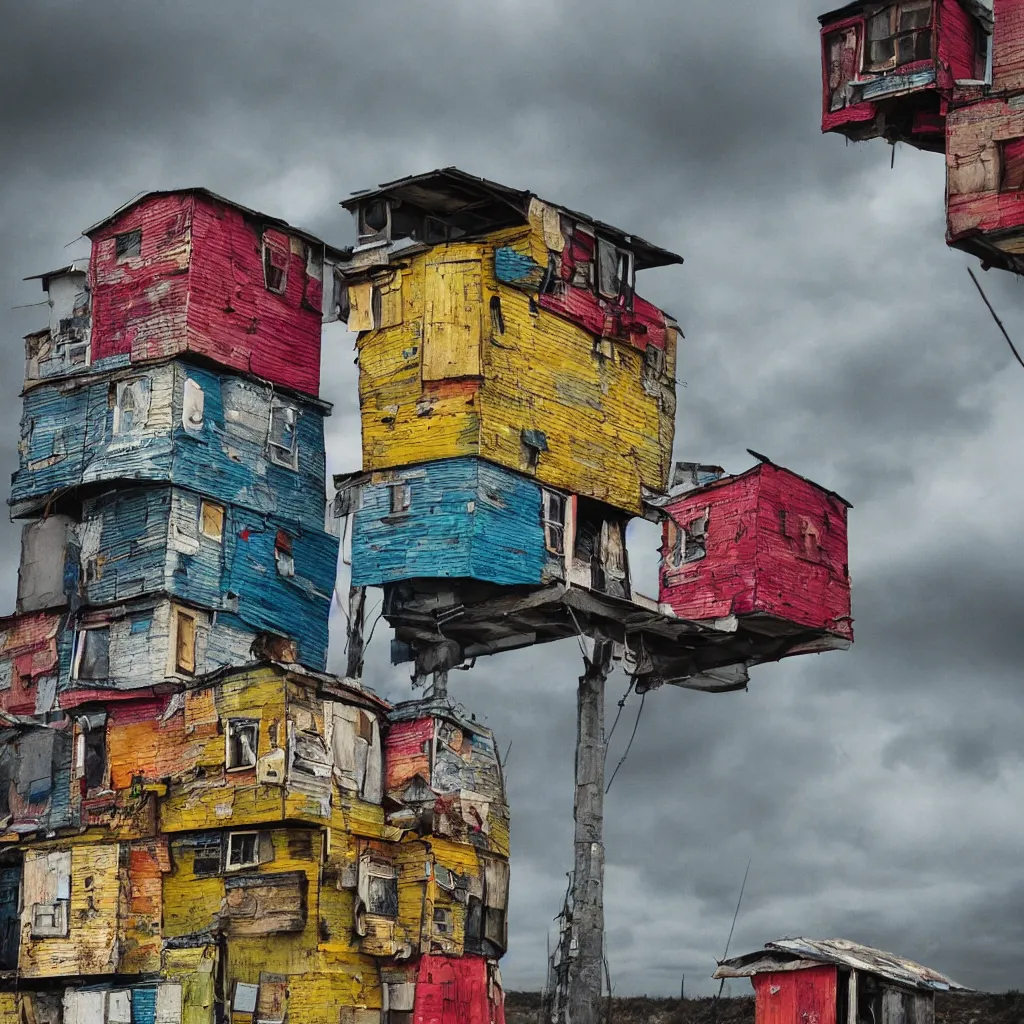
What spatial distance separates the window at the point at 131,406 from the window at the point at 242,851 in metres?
11.5

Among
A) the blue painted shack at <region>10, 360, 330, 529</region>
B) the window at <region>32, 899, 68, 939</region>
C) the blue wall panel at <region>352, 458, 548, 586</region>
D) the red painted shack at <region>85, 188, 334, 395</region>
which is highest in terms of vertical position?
the red painted shack at <region>85, 188, 334, 395</region>

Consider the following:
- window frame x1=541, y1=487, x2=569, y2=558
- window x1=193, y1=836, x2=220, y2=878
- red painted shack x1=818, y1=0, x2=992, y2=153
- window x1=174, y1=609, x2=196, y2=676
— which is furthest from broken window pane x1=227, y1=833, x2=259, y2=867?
red painted shack x1=818, y1=0, x2=992, y2=153

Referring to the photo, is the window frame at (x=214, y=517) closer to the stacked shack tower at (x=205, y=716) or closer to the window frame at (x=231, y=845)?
the stacked shack tower at (x=205, y=716)

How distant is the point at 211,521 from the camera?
55.2 metres

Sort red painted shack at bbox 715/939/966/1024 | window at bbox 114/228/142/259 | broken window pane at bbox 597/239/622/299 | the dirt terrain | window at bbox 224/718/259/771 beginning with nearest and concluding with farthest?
red painted shack at bbox 715/939/966/1024
window at bbox 224/718/259/771
broken window pane at bbox 597/239/622/299
window at bbox 114/228/142/259
the dirt terrain

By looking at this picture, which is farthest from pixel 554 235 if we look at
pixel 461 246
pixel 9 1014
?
pixel 9 1014

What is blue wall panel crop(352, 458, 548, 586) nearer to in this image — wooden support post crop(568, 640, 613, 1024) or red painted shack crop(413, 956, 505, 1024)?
wooden support post crop(568, 640, 613, 1024)

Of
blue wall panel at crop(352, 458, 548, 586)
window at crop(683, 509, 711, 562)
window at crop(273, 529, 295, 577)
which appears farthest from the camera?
window at crop(273, 529, 295, 577)

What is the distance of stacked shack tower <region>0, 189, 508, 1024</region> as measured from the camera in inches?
1941

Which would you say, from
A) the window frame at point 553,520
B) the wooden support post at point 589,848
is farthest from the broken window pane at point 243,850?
the window frame at point 553,520

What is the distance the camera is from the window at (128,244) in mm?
56750

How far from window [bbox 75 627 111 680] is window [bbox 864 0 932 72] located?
24180 millimetres

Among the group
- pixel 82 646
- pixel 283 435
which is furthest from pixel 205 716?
pixel 283 435

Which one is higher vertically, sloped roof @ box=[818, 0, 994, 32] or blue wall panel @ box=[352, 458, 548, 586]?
sloped roof @ box=[818, 0, 994, 32]
